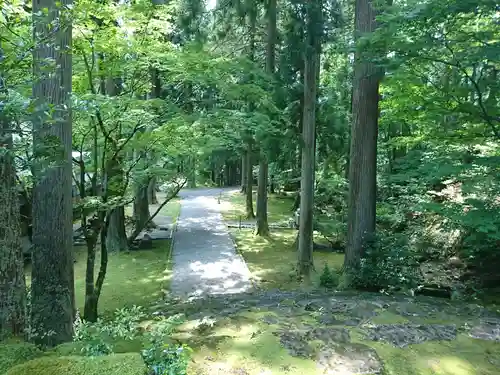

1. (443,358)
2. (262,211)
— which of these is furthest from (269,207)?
(443,358)

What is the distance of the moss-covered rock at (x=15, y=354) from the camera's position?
7.21 ft

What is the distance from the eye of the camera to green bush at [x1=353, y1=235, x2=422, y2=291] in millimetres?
7387

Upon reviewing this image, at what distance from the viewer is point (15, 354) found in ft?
7.50

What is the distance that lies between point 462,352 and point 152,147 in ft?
16.8

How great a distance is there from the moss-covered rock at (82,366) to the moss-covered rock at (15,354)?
254 mm

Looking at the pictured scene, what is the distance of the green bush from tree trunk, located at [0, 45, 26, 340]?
6055 mm

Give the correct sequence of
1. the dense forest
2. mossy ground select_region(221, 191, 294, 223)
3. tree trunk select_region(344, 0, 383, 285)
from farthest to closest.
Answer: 1. mossy ground select_region(221, 191, 294, 223)
2. tree trunk select_region(344, 0, 383, 285)
3. the dense forest

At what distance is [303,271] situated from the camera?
9914 millimetres

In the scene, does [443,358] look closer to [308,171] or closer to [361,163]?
[361,163]

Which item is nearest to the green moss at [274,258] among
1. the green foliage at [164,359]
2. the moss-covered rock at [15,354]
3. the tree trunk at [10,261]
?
the tree trunk at [10,261]

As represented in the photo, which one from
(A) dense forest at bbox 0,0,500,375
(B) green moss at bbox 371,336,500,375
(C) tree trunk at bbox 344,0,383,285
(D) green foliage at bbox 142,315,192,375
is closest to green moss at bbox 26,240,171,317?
(A) dense forest at bbox 0,0,500,375

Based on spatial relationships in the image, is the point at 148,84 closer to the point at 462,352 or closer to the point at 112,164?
the point at 112,164

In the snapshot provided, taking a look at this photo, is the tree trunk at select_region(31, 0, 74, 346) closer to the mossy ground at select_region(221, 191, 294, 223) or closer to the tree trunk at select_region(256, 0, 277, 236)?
the tree trunk at select_region(256, 0, 277, 236)

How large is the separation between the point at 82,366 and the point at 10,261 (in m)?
1.34
